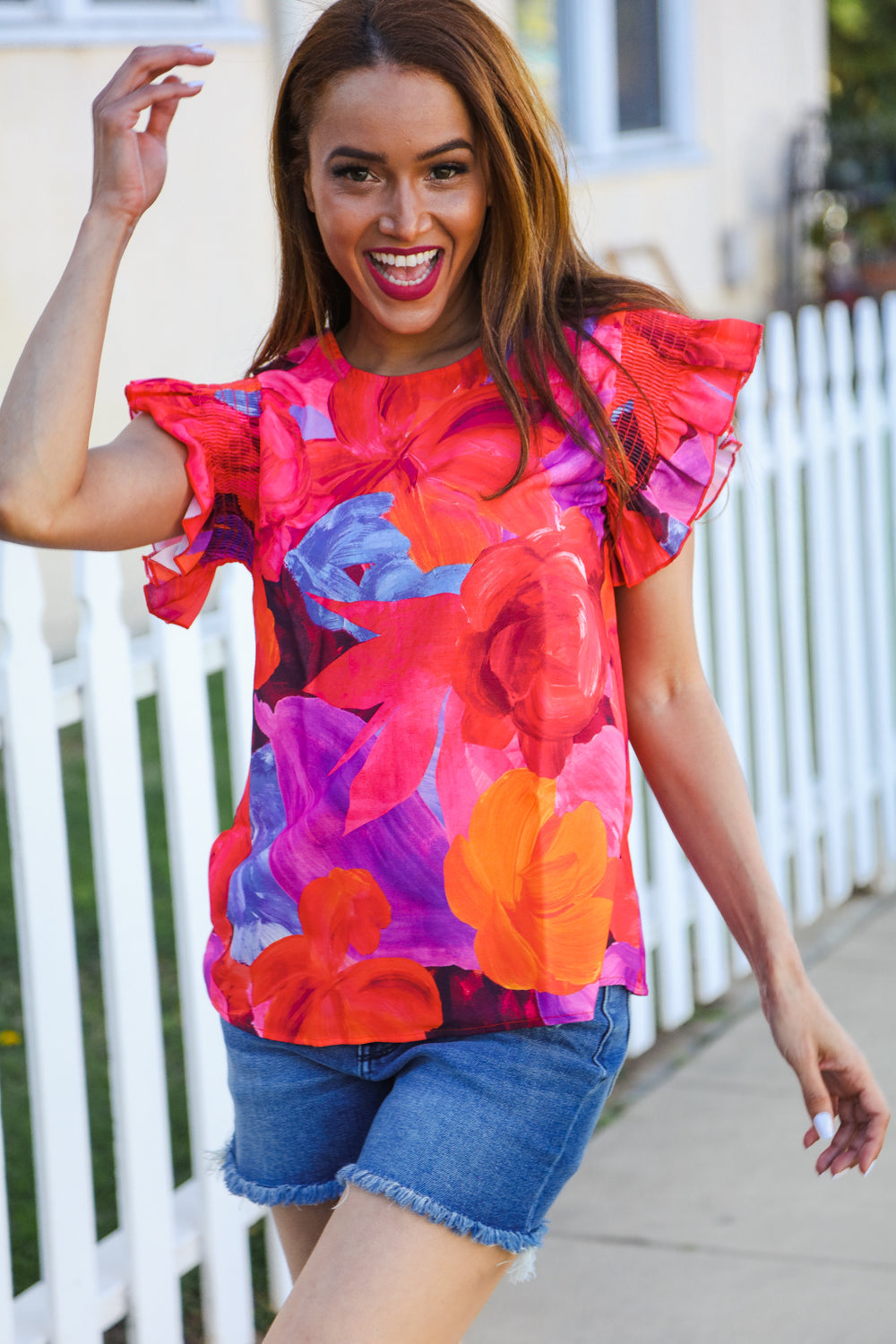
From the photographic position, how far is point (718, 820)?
176cm

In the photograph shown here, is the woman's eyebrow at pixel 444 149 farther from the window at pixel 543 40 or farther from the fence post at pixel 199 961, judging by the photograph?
the window at pixel 543 40

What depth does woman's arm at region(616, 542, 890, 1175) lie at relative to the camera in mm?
1694

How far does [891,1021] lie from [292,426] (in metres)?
2.71

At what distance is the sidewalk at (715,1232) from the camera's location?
274 centimetres

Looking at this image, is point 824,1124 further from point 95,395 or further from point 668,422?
point 95,395

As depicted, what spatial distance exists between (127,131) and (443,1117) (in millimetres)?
1014

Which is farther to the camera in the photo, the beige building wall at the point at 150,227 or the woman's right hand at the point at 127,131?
the beige building wall at the point at 150,227

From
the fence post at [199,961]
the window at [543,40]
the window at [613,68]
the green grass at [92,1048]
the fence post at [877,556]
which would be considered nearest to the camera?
the fence post at [199,961]

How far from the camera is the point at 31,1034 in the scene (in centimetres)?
243

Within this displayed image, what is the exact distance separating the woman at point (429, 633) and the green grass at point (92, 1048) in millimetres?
1484

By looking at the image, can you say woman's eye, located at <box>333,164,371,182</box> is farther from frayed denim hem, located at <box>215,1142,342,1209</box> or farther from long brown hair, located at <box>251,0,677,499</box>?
frayed denim hem, located at <box>215,1142,342,1209</box>

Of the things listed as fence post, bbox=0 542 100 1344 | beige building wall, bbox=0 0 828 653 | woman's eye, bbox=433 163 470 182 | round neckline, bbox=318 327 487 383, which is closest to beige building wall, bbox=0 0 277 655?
beige building wall, bbox=0 0 828 653

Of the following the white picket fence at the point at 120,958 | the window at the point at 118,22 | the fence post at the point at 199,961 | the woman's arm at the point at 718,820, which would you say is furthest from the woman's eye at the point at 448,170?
the window at the point at 118,22

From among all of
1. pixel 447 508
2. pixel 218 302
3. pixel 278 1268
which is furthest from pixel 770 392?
pixel 218 302
